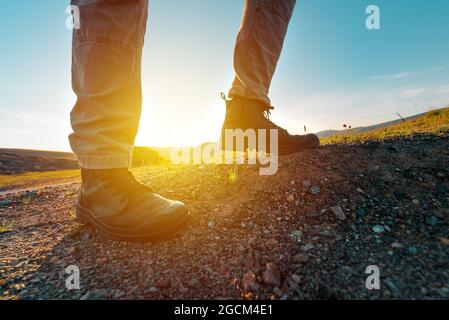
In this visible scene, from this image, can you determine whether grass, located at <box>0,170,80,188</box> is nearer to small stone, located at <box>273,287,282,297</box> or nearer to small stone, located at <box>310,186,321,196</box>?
small stone, located at <box>310,186,321,196</box>

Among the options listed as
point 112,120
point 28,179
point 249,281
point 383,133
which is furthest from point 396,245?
point 28,179

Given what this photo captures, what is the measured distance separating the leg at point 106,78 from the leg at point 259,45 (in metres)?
1.03

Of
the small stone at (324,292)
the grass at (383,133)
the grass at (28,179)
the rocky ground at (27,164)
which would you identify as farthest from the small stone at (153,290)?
the rocky ground at (27,164)

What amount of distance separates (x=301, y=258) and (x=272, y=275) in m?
0.23

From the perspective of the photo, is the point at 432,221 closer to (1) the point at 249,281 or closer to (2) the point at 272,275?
(2) the point at 272,275

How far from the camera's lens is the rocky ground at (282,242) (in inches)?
51.3

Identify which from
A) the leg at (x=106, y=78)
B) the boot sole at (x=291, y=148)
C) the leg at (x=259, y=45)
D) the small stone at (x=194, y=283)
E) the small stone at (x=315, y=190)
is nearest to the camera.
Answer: the small stone at (x=194, y=283)

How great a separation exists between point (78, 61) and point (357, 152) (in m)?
2.71

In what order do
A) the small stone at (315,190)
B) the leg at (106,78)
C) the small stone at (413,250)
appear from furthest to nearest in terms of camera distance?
→ the small stone at (315,190), the leg at (106,78), the small stone at (413,250)

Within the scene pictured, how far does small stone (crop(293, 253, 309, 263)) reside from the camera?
1422 millimetres

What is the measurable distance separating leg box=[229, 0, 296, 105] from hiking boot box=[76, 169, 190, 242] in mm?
1441

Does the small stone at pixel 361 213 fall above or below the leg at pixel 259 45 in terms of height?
below

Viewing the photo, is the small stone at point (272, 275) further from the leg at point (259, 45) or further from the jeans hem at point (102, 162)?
the leg at point (259, 45)

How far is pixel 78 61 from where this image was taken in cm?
164
